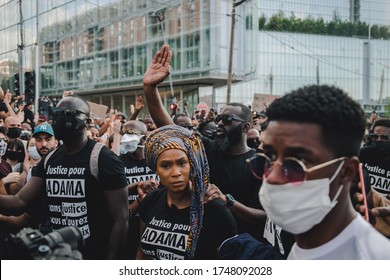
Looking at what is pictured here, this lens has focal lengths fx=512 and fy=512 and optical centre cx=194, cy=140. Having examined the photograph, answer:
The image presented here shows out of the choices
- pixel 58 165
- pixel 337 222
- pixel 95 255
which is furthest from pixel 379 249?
pixel 58 165

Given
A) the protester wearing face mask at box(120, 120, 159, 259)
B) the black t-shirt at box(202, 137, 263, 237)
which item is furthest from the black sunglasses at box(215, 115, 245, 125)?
the protester wearing face mask at box(120, 120, 159, 259)

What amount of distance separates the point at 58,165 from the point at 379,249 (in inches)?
95.9

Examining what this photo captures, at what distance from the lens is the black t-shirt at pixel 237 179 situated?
3.75m

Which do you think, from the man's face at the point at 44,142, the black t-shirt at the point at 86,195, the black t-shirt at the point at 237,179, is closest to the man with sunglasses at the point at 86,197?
the black t-shirt at the point at 86,195

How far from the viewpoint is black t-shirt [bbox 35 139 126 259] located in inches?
134

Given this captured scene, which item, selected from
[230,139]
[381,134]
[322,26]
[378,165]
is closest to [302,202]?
[230,139]

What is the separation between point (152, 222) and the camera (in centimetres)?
307

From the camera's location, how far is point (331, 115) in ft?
5.71

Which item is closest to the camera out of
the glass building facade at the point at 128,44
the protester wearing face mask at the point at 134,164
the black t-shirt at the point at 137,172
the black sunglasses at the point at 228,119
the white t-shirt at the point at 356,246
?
the white t-shirt at the point at 356,246

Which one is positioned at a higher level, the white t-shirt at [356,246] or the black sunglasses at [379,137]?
the black sunglasses at [379,137]

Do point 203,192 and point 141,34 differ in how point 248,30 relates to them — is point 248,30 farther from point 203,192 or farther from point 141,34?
point 203,192

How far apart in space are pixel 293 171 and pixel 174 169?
4.71ft

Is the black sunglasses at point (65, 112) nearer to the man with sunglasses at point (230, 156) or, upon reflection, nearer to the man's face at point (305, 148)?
the man with sunglasses at point (230, 156)

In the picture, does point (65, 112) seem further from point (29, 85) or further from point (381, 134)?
point (29, 85)
